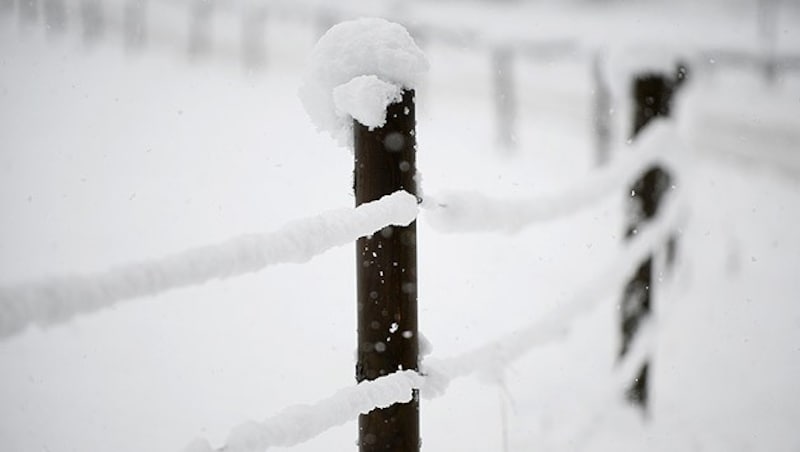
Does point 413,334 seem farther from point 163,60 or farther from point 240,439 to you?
point 163,60

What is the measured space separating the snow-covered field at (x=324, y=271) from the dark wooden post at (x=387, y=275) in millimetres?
575

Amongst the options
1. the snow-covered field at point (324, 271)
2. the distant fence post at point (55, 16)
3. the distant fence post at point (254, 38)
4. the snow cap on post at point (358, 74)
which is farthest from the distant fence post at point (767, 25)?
the snow cap on post at point (358, 74)

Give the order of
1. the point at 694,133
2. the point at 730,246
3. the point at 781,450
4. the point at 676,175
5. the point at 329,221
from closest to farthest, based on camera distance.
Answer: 1. the point at 329,221
2. the point at 781,450
3. the point at 676,175
4. the point at 730,246
5. the point at 694,133

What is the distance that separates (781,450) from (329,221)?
253 centimetres

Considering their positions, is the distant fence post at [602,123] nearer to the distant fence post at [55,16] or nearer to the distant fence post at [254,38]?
the distant fence post at [254,38]

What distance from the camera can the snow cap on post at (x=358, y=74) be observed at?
152 centimetres

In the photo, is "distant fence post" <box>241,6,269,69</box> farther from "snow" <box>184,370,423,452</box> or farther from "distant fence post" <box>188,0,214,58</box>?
"snow" <box>184,370,423,452</box>

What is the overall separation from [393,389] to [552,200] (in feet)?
3.76

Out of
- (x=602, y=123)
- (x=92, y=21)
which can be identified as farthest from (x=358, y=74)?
(x=92, y=21)

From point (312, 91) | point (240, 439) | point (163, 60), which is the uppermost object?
point (163, 60)

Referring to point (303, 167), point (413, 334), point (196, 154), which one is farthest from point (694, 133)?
point (413, 334)

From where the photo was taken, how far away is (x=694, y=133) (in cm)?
1066

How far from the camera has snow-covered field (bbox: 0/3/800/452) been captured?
10.3 feet

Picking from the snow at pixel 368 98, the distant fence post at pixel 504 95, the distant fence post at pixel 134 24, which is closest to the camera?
the snow at pixel 368 98
